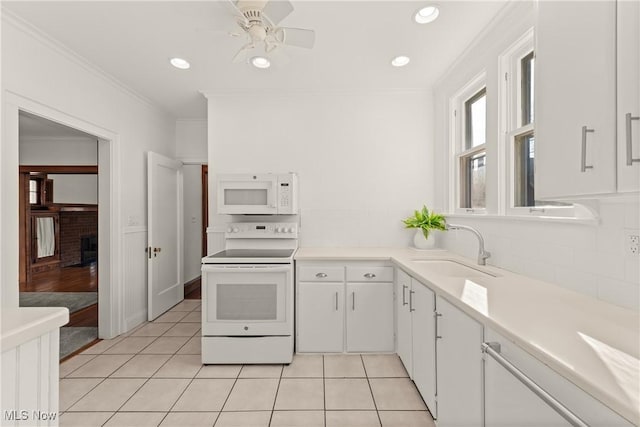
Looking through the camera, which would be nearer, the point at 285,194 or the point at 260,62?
the point at 260,62

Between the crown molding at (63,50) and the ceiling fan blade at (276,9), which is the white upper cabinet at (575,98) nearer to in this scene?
the ceiling fan blade at (276,9)

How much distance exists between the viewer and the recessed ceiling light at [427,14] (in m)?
1.98

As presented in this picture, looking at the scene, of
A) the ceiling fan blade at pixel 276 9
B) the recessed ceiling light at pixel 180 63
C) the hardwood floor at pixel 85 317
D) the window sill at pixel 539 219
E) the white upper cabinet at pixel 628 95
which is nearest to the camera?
the white upper cabinet at pixel 628 95

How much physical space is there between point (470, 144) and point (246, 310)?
243 cm

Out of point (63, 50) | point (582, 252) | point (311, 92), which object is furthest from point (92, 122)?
point (582, 252)

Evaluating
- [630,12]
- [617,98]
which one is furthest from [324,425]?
[630,12]

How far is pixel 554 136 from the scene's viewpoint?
3.87 ft

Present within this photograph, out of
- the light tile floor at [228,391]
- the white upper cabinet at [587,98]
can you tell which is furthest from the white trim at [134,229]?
the white upper cabinet at [587,98]

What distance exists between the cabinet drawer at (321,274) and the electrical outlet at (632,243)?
71.2 inches

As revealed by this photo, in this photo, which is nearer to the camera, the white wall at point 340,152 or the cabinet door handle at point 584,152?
the cabinet door handle at point 584,152

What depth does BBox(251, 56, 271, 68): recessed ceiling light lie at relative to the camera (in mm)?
2682

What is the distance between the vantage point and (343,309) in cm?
270

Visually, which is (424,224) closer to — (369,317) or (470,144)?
(470,144)

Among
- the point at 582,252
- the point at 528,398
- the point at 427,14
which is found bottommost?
the point at 528,398
